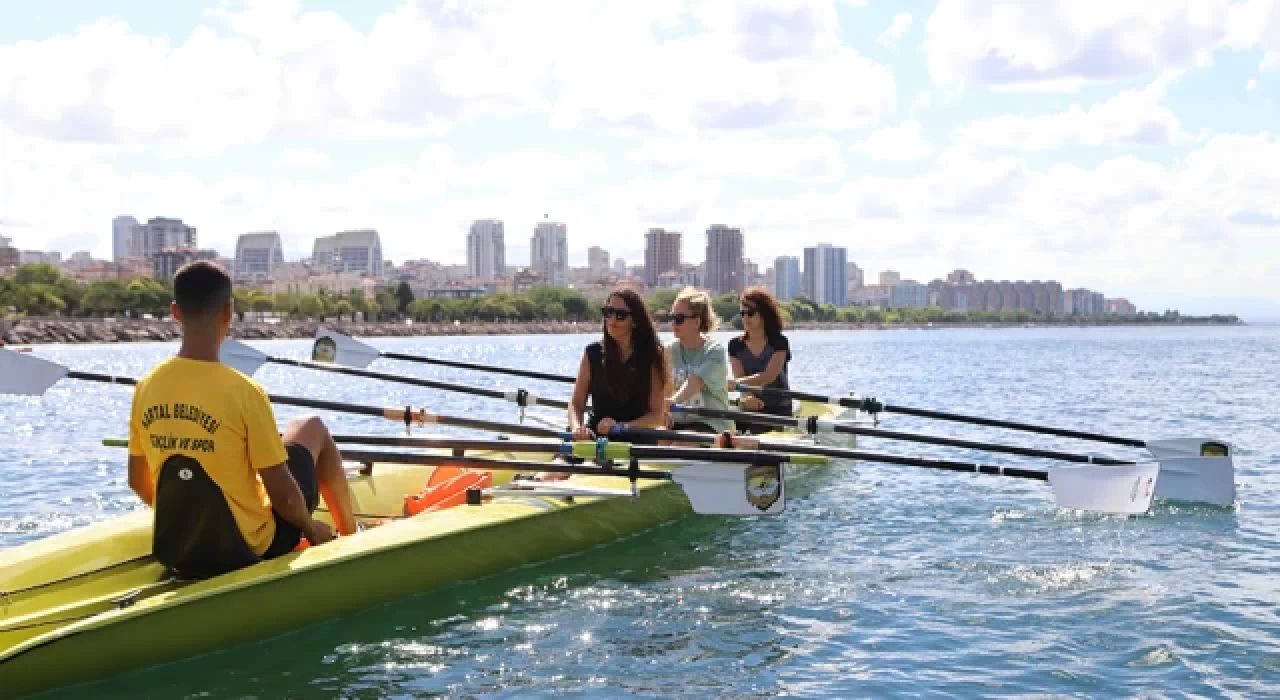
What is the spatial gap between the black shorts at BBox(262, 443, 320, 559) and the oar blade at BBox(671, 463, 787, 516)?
2541 mm

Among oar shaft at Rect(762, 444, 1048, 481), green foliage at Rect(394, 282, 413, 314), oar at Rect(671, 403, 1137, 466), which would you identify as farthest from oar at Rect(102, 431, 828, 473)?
green foliage at Rect(394, 282, 413, 314)

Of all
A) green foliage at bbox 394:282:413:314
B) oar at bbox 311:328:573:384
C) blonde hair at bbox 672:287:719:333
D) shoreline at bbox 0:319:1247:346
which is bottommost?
shoreline at bbox 0:319:1247:346

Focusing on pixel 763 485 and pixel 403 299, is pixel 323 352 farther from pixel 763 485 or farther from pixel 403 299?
pixel 403 299

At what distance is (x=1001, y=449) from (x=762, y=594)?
3485 mm

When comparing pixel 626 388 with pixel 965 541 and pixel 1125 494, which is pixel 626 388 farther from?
pixel 1125 494

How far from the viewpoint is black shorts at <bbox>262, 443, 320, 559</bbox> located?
21.1 ft

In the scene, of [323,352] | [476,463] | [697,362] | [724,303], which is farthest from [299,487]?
[724,303]

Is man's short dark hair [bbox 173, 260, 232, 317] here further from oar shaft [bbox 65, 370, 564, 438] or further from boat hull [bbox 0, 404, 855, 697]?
oar shaft [bbox 65, 370, 564, 438]

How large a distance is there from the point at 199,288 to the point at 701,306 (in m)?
5.72

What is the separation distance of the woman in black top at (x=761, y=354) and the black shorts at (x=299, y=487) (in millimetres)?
6523

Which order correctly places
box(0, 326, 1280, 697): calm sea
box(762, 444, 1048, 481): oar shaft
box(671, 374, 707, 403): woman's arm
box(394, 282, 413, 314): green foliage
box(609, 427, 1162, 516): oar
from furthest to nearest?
1. box(394, 282, 413, 314): green foliage
2. box(671, 374, 707, 403): woman's arm
3. box(609, 427, 1162, 516): oar
4. box(762, 444, 1048, 481): oar shaft
5. box(0, 326, 1280, 697): calm sea

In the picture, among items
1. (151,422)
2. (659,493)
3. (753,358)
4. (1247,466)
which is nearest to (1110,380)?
(1247,466)

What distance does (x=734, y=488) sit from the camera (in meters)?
8.02

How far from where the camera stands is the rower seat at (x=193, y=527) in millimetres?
5820
